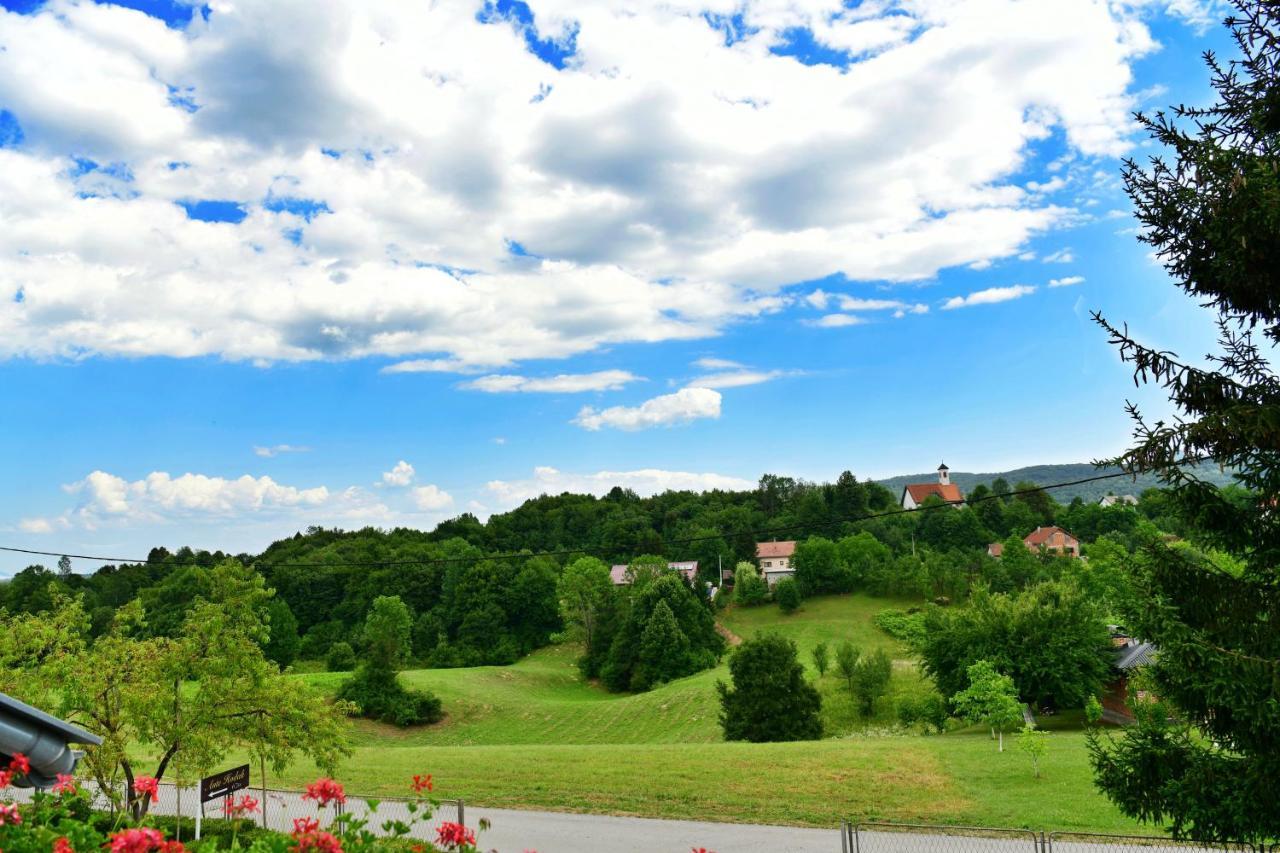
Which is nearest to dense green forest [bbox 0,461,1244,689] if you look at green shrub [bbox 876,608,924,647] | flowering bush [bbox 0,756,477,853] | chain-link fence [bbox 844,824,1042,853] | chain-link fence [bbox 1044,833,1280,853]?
green shrub [bbox 876,608,924,647]

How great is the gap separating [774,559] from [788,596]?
1143 inches

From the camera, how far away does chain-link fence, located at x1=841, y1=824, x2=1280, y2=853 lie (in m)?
14.6

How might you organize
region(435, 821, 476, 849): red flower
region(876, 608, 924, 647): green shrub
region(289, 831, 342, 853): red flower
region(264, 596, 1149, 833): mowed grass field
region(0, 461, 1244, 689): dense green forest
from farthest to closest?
region(0, 461, 1244, 689): dense green forest
region(876, 608, 924, 647): green shrub
region(264, 596, 1149, 833): mowed grass field
region(435, 821, 476, 849): red flower
region(289, 831, 342, 853): red flower

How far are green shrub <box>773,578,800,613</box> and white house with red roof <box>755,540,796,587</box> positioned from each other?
67.9 feet

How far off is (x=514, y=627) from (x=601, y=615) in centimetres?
1417

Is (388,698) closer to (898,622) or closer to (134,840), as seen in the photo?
(898,622)

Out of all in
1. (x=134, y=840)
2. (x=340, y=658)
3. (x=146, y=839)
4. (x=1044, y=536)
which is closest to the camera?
(x=134, y=840)

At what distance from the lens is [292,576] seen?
88625 mm

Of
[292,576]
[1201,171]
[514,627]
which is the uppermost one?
[1201,171]

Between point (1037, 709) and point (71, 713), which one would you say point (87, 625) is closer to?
point (71, 713)

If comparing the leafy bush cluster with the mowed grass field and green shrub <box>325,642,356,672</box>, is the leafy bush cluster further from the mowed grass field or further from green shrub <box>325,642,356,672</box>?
green shrub <box>325,642,356,672</box>

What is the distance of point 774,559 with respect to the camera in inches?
4299

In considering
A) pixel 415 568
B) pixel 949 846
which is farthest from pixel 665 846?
pixel 415 568

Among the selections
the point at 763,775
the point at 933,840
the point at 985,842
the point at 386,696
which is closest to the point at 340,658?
the point at 386,696
